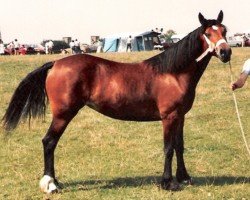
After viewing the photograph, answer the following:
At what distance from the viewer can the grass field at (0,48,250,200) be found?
327 inches

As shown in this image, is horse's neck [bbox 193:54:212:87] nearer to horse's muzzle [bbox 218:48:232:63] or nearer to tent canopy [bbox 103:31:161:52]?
horse's muzzle [bbox 218:48:232:63]

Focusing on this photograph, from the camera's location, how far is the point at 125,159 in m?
10.8

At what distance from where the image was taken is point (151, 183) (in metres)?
8.80

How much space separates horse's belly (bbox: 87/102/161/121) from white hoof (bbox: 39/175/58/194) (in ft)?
4.90

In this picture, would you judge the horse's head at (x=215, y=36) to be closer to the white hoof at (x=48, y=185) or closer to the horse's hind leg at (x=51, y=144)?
the horse's hind leg at (x=51, y=144)

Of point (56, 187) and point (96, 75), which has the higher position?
point (96, 75)

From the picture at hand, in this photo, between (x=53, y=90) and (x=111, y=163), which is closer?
(x=53, y=90)

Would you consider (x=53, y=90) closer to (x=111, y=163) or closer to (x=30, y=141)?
(x=111, y=163)

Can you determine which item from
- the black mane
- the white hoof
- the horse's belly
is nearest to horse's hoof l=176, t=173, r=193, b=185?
the horse's belly

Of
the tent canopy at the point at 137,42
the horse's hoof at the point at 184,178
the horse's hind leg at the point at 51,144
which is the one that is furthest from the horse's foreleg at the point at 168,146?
the tent canopy at the point at 137,42

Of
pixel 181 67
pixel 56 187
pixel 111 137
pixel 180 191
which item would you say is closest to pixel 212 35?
pixel 181 67

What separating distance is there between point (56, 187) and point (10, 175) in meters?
1.66

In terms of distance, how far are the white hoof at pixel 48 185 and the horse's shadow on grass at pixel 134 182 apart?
315 mm

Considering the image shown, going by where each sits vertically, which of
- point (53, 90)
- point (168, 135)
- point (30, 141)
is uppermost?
point (53, 90)
